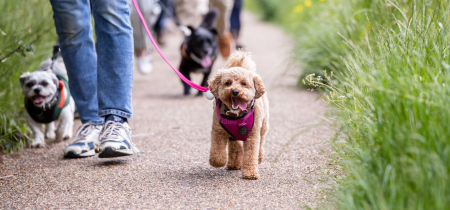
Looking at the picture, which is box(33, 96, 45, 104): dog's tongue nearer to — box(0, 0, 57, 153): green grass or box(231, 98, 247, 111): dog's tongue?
box(0, 0, 57, 153): green grass

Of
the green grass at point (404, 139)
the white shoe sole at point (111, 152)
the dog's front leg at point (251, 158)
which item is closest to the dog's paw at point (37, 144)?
the white shoe sole at point (111, 152)

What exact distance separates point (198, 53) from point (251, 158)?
320 cm

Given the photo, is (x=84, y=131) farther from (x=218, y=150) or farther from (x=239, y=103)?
(x=239, y=103)

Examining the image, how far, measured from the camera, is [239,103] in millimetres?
2627

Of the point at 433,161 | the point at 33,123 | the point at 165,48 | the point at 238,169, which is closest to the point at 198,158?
the point at 238,169

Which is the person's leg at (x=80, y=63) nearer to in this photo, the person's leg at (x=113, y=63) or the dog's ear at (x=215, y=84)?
Answer: the person's leg at (x=113, y=63)

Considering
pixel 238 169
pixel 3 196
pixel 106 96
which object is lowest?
pixel 3 196

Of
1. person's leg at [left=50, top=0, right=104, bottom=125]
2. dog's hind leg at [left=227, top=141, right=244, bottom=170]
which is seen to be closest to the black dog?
person's leg at [left=50, top=0, right=104, bottom=125]

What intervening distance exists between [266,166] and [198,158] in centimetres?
49

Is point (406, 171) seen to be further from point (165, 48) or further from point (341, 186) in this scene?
point (165, 48)

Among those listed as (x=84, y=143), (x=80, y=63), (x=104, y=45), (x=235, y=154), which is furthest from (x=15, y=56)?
(x=235, y=154)

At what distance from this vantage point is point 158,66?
27.9 feet

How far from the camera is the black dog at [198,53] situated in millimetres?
5700

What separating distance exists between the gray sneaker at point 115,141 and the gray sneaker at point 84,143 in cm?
35
